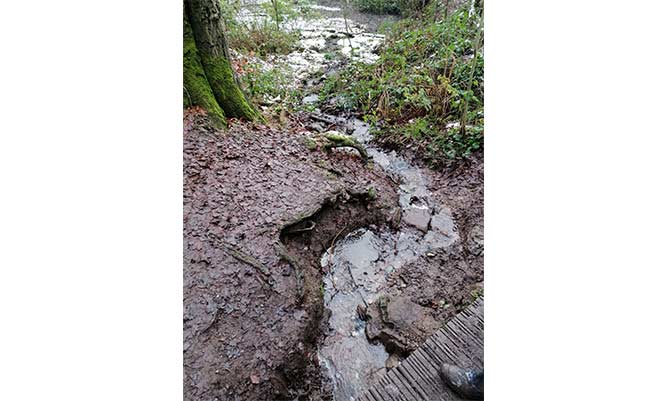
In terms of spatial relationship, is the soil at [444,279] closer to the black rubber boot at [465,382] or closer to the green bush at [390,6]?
the black rubber boot at [465,382]

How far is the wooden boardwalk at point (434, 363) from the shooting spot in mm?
1170

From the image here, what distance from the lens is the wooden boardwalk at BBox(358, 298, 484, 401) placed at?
117cm

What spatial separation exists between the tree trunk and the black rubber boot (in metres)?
2.31

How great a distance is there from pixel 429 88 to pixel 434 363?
3079mm

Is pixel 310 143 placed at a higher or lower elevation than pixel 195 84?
lower

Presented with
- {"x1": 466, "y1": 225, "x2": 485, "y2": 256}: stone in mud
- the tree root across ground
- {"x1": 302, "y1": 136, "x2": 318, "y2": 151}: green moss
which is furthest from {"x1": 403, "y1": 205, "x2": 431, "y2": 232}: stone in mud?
{"x1": 302, "y1": 136, "x2": 318, "y2": 151}: green moss

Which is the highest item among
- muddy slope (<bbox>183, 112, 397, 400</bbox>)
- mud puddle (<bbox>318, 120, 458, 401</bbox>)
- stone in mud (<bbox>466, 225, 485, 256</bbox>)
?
muddy slope (<bbox>183, 112, 397, 400</bbox>)

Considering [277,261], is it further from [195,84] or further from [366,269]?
[195,84]

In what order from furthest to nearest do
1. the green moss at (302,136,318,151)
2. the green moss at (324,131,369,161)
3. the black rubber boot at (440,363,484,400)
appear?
the green moss at (324,131,369,161) < the green moss at (302,136,318,151) < the black rubber boot at (440,363,484,400)

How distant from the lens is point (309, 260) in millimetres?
2176

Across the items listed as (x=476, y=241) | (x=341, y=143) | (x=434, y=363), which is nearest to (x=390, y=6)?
(x=341, y=143)

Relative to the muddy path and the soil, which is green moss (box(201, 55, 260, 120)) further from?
the soil
